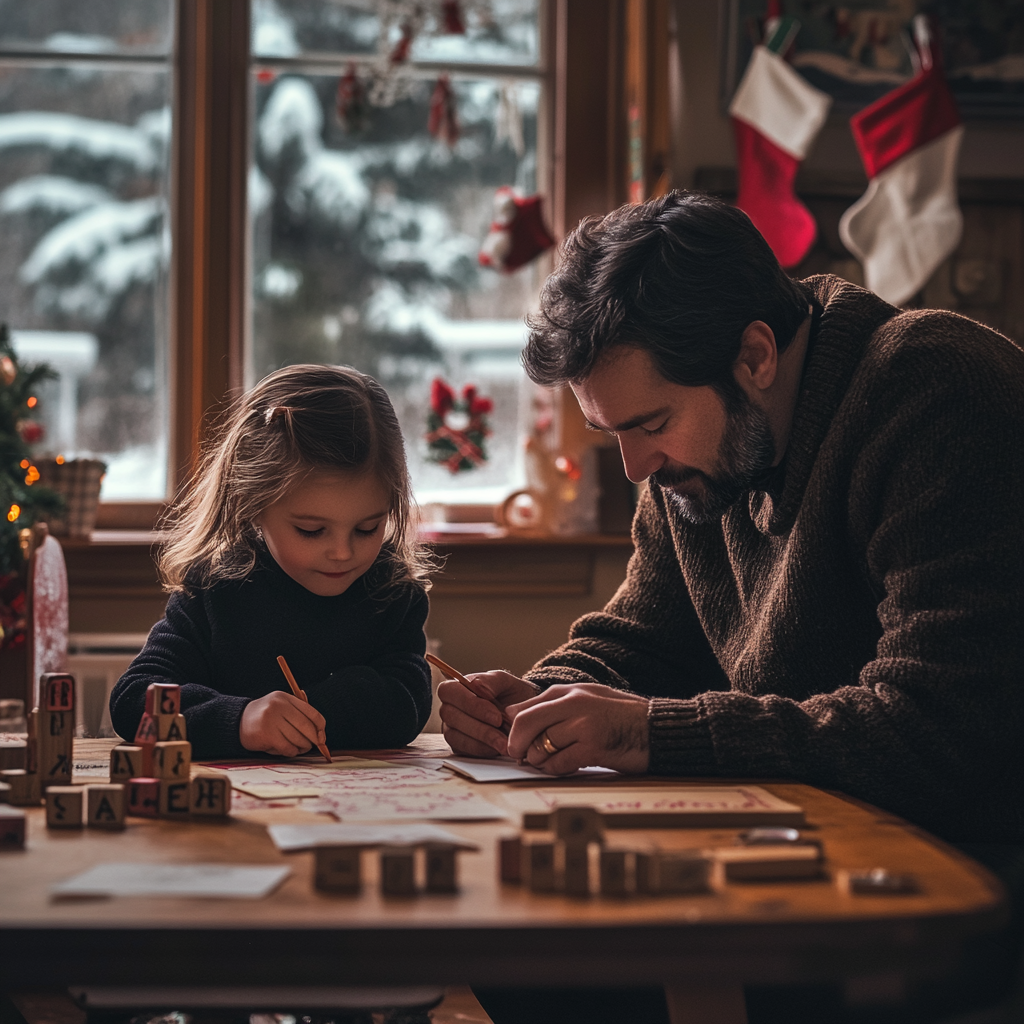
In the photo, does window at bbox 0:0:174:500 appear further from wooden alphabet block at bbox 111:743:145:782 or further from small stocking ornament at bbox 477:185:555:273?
wooden alphabet block at bbox 111:743:145:782

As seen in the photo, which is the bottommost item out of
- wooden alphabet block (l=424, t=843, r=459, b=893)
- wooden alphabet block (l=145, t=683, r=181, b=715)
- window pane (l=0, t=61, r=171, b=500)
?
wooden alphabet block (l=424, t=843, r=459, b=893)

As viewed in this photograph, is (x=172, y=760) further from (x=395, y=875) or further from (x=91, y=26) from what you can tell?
(x=91, y=26)

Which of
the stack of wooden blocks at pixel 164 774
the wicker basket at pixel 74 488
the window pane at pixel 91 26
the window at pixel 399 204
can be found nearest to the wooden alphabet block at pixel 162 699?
the stack of wooden blocks at pixel 164 774

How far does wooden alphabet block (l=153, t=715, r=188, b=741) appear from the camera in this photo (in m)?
1.07

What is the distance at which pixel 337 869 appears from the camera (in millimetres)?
776

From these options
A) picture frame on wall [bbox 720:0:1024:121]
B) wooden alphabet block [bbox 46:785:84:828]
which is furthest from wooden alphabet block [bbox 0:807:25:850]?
picture frame on wall [bbox 720:0:1024:121]

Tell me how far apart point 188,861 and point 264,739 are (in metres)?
0.45

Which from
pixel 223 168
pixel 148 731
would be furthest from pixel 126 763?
pixel 223 168

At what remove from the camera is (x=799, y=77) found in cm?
292

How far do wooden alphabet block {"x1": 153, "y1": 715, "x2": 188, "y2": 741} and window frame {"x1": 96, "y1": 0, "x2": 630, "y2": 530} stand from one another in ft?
6.62

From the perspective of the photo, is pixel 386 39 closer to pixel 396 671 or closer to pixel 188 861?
pixel 396 671

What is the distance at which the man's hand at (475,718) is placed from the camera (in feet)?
4.43

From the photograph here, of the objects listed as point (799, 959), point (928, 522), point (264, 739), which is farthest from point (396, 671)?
point (799, 959)

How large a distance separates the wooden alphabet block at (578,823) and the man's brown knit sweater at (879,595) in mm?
397
